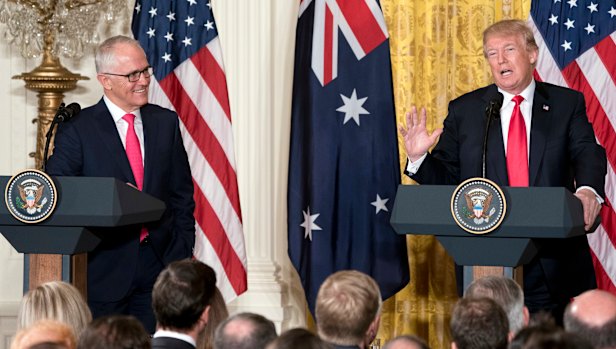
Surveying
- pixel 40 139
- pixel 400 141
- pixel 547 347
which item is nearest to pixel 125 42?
pixel 40 139

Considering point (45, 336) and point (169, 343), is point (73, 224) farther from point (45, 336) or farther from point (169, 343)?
point (45, 336)

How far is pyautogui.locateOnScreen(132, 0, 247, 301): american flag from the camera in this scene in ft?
22.1

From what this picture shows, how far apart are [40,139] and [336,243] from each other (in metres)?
1.80

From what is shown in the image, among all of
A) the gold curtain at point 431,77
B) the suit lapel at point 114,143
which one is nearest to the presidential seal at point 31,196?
the suit lapel at point 114,143

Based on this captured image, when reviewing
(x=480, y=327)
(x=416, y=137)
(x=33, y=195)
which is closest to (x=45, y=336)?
(x=480, y=327)

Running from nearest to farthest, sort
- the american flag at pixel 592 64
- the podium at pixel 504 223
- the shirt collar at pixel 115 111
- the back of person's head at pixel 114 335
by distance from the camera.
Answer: the back of person's head at pixel 114 335
the podium at pixel 504 223
the shirt collar at pixel 115 111
the american flag at pixel 592 64

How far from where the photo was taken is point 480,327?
10.4ft

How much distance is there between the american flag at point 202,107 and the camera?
6727mm

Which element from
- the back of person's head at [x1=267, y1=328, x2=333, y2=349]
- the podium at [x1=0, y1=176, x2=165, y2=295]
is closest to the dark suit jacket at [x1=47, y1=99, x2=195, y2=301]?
the podium at [x1=0, y1=176, x2=165, y2=295]

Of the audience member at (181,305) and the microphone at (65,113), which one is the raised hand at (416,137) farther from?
the audience member at (181,305)

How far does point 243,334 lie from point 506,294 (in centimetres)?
99

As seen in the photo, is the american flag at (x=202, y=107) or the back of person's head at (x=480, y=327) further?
the american flag at (x=202, y=107)

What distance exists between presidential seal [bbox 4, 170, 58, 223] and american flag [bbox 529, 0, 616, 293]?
10.5ft

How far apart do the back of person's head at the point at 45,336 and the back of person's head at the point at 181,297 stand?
555mm
